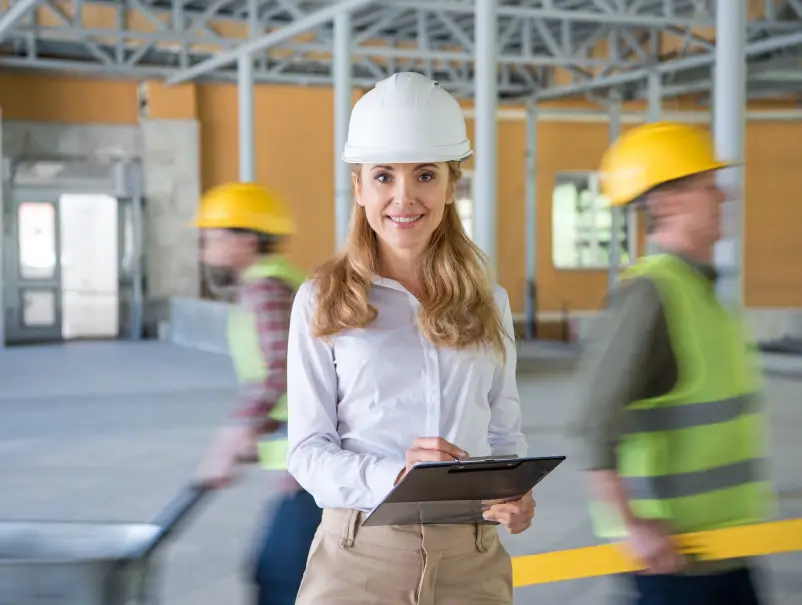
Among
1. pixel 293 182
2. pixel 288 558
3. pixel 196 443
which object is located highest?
pixel 293 182

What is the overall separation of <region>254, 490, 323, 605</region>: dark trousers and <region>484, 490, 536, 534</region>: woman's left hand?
1.02 meters

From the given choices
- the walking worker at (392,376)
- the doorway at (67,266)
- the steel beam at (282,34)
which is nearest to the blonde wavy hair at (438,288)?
the walking worker at (392,376)

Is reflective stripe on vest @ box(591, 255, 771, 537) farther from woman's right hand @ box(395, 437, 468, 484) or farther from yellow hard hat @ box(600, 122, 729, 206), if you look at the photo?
woman's right hand @ box(395, 437, 468, 484)

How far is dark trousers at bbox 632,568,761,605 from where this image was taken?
224 centimetres

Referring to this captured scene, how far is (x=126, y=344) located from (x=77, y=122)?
4.33 metres

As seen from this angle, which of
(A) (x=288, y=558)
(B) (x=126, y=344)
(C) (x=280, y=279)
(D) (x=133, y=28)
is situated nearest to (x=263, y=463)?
(A) (x=288, y=558)

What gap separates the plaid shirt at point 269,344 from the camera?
9.80ft

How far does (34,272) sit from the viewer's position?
18.4 m

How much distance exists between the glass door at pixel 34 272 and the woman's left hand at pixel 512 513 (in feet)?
58.2

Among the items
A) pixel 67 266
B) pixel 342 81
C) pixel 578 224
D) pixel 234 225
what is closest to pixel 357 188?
pixel 234 225

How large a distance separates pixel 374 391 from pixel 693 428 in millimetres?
783

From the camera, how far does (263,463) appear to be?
3100 mm

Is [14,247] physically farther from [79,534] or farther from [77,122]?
[79,534]

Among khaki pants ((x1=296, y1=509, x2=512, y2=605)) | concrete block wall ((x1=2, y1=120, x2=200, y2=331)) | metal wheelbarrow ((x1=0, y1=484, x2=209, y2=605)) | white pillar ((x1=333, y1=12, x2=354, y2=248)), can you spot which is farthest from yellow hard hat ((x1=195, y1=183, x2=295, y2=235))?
concrete block wall ((x1=2, y1=120, x2=200, y2=331))
